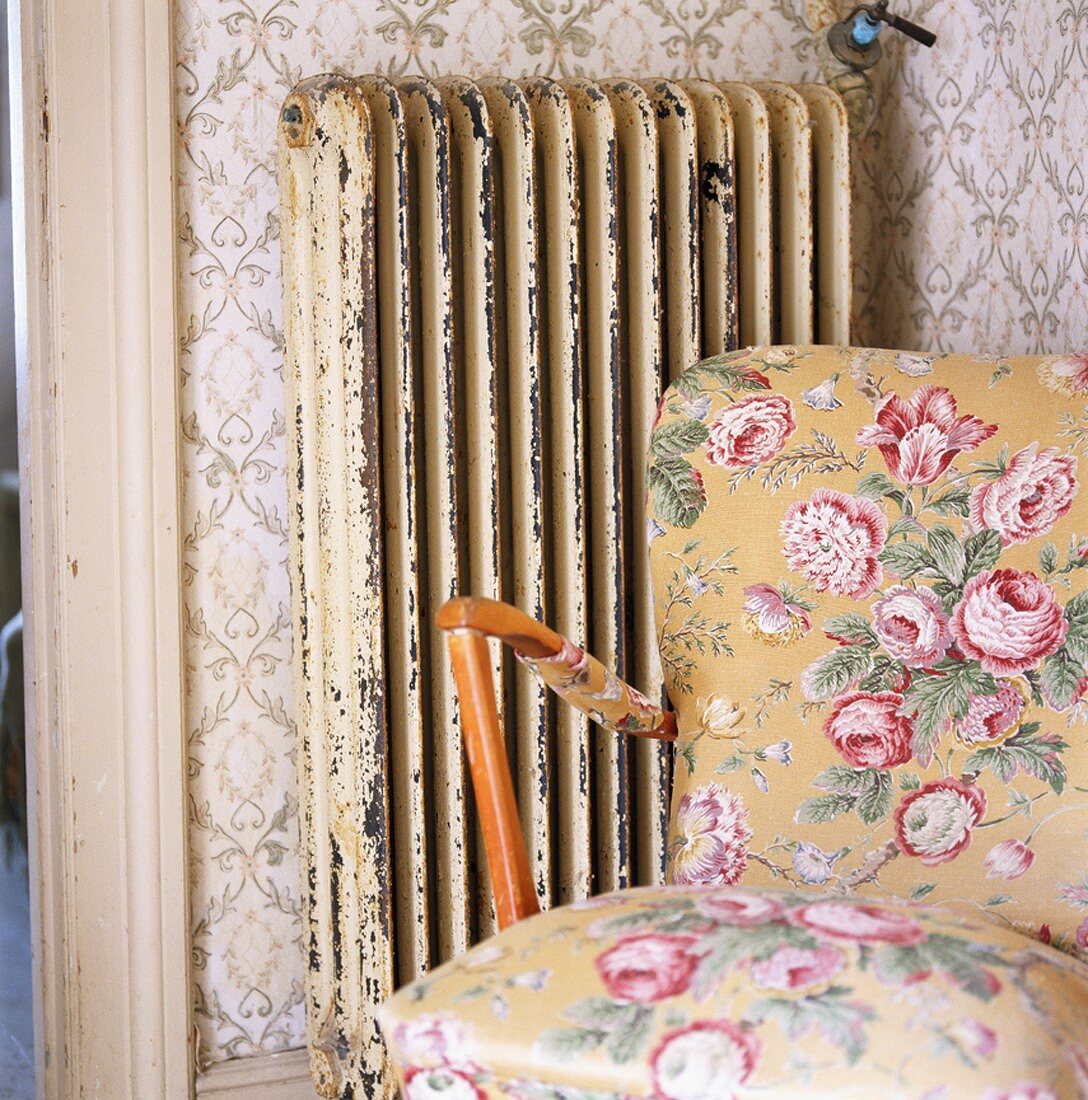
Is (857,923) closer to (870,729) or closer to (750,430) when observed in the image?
(870,729)

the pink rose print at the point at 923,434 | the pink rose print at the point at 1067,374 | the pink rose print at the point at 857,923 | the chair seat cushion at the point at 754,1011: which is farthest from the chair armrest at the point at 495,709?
the pink rose print at the point at 1067,374

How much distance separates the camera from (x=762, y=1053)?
73cm

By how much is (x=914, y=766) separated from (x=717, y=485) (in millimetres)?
310

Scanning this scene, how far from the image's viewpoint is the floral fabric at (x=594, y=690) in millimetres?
1056

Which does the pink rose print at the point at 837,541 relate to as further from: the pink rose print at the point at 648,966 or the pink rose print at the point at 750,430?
the pink rose print at the point at 648,966

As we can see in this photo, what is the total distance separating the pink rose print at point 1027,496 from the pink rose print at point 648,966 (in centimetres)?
54

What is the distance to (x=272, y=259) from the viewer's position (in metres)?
1.50

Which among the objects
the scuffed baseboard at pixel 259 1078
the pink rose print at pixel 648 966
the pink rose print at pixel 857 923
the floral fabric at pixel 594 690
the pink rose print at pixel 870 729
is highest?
the floral fabric at pixel 594 690

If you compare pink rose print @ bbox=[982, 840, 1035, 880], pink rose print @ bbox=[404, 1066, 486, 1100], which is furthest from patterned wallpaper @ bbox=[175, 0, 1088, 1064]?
pink rose print @ bbox=[404, 1066, 486, 1100]

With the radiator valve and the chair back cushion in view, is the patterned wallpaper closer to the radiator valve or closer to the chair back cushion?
the radiator valve

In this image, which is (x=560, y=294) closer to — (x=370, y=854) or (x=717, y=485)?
(x=717, y=485)

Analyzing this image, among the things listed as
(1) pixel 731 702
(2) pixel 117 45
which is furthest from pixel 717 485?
(2) pixel 117 45

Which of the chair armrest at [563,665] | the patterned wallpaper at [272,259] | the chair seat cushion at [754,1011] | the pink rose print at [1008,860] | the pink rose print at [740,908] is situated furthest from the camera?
the patterned wallpaper at [272,259]

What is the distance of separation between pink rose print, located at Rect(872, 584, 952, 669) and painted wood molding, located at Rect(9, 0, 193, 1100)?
0.79m
